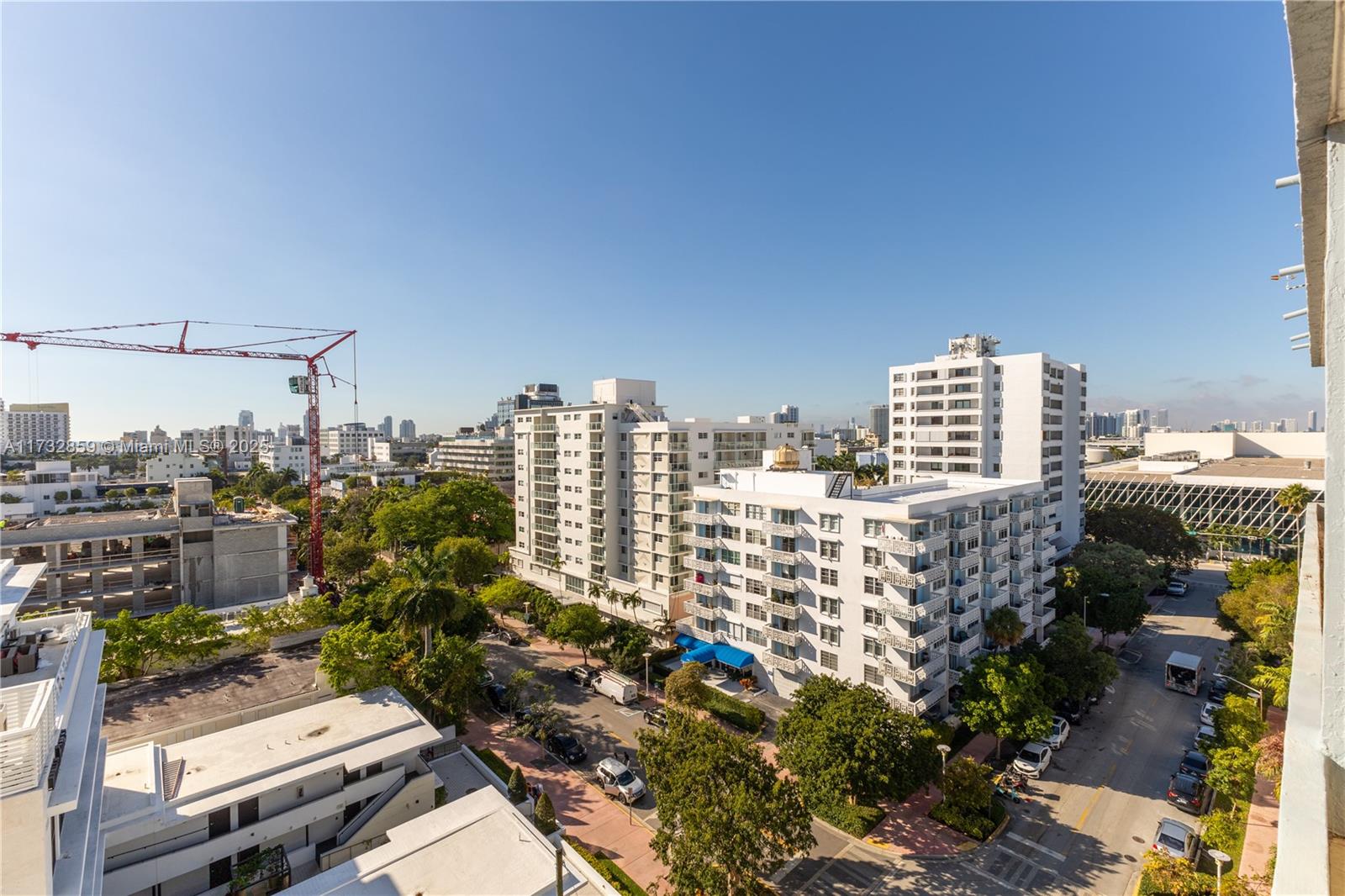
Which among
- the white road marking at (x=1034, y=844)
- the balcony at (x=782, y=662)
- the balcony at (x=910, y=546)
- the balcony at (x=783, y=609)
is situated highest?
the balcony at (x=910, y=546)

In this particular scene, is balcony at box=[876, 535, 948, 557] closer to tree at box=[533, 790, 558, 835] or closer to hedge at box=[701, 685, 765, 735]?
hedge at box=[701, 685, 765, 735]

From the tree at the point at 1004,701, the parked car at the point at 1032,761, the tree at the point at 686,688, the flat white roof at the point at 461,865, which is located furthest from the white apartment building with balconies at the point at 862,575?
the flat white roof at the point at 461,865

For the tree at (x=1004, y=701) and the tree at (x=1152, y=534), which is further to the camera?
the tree at (x=1152, y=534)

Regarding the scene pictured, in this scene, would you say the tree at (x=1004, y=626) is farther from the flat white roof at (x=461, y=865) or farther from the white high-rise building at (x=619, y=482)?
the flat white roof at (x=461, y=865)

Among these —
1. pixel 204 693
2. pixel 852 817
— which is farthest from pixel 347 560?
pixel 852 817

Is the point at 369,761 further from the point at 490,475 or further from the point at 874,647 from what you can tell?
the point at 490,475

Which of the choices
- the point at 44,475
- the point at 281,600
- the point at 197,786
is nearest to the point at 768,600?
the point at 197,786

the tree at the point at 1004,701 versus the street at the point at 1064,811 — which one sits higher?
the tree at the point at 1004,701
